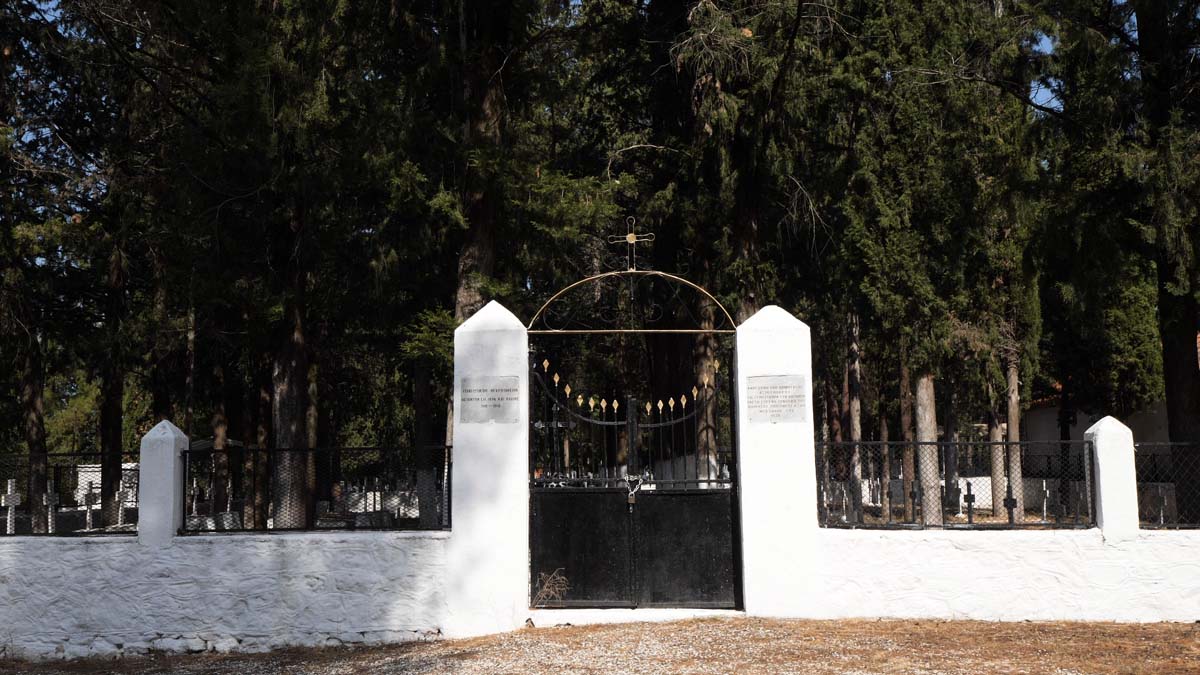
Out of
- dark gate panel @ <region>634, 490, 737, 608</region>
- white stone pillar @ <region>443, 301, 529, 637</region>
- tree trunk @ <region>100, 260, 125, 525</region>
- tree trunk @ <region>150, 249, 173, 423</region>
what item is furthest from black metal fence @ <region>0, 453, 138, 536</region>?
tree trunk @ <region>150, 249, 173, 423</region>

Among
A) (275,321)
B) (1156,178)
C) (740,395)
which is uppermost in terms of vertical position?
(1156,178)

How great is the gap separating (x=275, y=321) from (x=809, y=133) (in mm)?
10440

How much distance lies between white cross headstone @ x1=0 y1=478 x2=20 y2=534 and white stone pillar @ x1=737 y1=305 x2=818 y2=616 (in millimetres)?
7622

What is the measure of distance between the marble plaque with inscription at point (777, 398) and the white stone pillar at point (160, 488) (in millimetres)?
5900

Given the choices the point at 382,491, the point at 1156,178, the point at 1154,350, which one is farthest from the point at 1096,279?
the point at 1154,350

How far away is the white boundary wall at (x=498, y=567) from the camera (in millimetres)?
10953

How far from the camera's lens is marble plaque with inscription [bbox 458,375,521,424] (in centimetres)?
1120

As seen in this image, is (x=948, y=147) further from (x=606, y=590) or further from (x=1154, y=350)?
(x=606, y=590)

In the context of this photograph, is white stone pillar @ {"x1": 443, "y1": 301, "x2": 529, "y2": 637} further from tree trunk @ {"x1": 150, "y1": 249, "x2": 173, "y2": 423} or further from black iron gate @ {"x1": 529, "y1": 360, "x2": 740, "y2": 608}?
tree trunk @ {"x1": 150, "y1": 249, "x2": 173, "y2": 423}

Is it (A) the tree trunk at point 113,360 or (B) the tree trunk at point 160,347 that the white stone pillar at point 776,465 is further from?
(B) the tree trunk at point 160,347

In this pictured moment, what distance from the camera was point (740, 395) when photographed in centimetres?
1129

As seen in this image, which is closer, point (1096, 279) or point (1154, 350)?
point (1096, 279)

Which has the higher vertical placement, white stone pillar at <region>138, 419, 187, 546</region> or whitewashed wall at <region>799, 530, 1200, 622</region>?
white stone pillar at <region>138, 419, 187, 546</region>

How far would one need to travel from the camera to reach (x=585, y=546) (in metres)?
11.2
